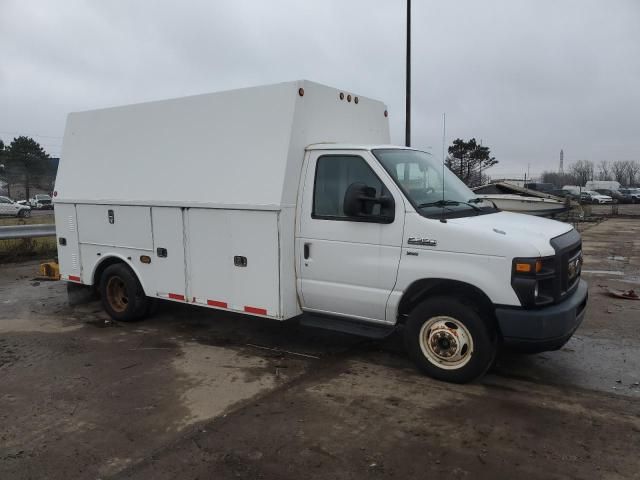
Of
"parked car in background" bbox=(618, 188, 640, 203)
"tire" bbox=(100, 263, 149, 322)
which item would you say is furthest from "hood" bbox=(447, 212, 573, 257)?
"parked car in background" bbox=(618, 188, 640, 203)

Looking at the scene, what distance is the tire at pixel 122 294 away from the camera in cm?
683

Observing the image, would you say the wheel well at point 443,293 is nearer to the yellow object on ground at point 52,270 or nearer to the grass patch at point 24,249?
the yellow object on ground at point 52,270

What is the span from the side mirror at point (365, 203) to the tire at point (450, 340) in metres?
0.92

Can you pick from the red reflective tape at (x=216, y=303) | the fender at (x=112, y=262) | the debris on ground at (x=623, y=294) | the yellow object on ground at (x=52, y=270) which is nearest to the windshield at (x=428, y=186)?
the red reflective tape at (x=216, y=303)

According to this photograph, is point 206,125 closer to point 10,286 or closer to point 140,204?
point 140,204

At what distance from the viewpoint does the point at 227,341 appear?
20.7ft

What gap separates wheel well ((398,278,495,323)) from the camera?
4695 mm

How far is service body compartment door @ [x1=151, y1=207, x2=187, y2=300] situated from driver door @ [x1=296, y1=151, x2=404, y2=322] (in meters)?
1.60

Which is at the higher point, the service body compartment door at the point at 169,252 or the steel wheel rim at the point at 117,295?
the service body compartment door at the point at 169,252

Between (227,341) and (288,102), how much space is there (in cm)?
294

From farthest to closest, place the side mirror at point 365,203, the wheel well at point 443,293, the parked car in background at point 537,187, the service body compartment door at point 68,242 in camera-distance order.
Result: the parked car in background at point 537,187 → the service body compartment door at point 68,242 → the side mirror at point 365,203 → the wheel well at point 443,293

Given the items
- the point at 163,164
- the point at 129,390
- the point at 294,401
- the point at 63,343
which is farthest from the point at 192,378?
the point at 163,164

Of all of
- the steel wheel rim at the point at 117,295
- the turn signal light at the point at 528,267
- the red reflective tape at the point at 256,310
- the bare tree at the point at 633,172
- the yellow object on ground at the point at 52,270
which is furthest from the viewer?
the bare tree at the point at 633,172

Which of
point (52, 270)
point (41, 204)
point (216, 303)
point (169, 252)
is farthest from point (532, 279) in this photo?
point (41, 204)
